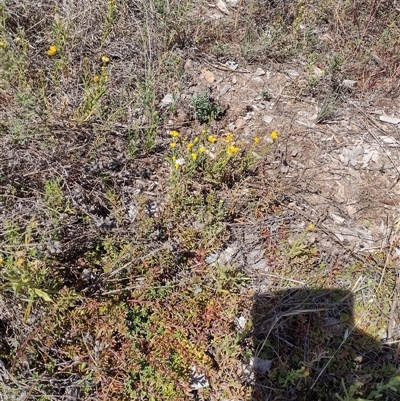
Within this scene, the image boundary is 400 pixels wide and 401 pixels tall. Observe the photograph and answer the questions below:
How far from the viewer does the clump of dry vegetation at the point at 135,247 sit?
2416mm

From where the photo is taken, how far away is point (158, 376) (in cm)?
241

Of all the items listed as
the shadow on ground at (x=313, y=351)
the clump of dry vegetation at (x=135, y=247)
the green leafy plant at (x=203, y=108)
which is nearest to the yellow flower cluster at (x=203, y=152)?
the clump of dry vegetation at (x=135, y=247)

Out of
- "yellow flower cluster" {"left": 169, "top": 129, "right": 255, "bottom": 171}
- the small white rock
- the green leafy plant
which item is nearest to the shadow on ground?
"yellow flower cluster" {"left": 169, "top": 129, "right": 255, "bottom": 171}

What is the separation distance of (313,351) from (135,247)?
1421mm

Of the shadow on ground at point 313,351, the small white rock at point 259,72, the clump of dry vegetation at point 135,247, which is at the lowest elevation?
the shadow on ground at point 313,351

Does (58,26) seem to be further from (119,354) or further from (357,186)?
(357,186)

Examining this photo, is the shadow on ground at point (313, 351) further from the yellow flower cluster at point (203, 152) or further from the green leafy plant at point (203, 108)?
the green leafy plant at point (203, 108)

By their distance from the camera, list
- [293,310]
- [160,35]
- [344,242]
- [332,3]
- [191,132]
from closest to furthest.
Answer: [293,310] < [344,242] < [191,132] < [160,35] < [332,3]

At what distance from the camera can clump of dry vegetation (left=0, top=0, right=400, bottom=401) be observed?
2416 mm

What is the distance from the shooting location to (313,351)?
8.55 ft

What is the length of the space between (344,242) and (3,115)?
121 inches

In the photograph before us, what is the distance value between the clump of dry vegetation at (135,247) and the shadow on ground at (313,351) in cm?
1

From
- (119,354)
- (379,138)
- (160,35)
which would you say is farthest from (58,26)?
(379,138)

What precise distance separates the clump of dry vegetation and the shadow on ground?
1 cm
